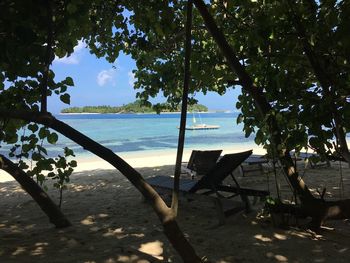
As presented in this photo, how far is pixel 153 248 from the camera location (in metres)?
3.75

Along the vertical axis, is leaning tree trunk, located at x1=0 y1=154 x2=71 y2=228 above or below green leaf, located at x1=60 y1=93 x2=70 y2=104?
below

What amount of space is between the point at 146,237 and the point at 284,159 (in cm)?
161

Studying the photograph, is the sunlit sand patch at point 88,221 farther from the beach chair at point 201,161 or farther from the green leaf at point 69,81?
the beach chair at point 201,161

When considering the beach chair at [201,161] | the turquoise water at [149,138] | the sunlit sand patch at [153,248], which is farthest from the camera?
the turquoise water at [149,138]

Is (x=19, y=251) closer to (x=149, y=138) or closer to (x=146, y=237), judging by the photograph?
(x=146, y=237)

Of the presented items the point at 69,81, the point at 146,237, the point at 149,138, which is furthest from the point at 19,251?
the point at 149,138

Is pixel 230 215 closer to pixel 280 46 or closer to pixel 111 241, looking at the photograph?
pixel 111 241

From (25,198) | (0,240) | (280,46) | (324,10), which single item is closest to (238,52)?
(280,46)

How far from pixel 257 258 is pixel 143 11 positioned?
2.59 meters

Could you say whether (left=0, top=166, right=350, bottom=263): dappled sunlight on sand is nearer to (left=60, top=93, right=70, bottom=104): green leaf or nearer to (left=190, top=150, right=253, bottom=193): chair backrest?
(left=190, top=150, right=253, bottom=193): chair backrest

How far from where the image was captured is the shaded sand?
11.4ft

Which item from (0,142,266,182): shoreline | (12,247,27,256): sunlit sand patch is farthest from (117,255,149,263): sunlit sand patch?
(0,142,266,182): shoreline

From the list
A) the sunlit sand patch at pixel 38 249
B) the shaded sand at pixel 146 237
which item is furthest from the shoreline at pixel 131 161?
the sunlit sand patch at pixel 38 249

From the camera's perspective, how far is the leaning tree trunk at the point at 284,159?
3.92 meters
